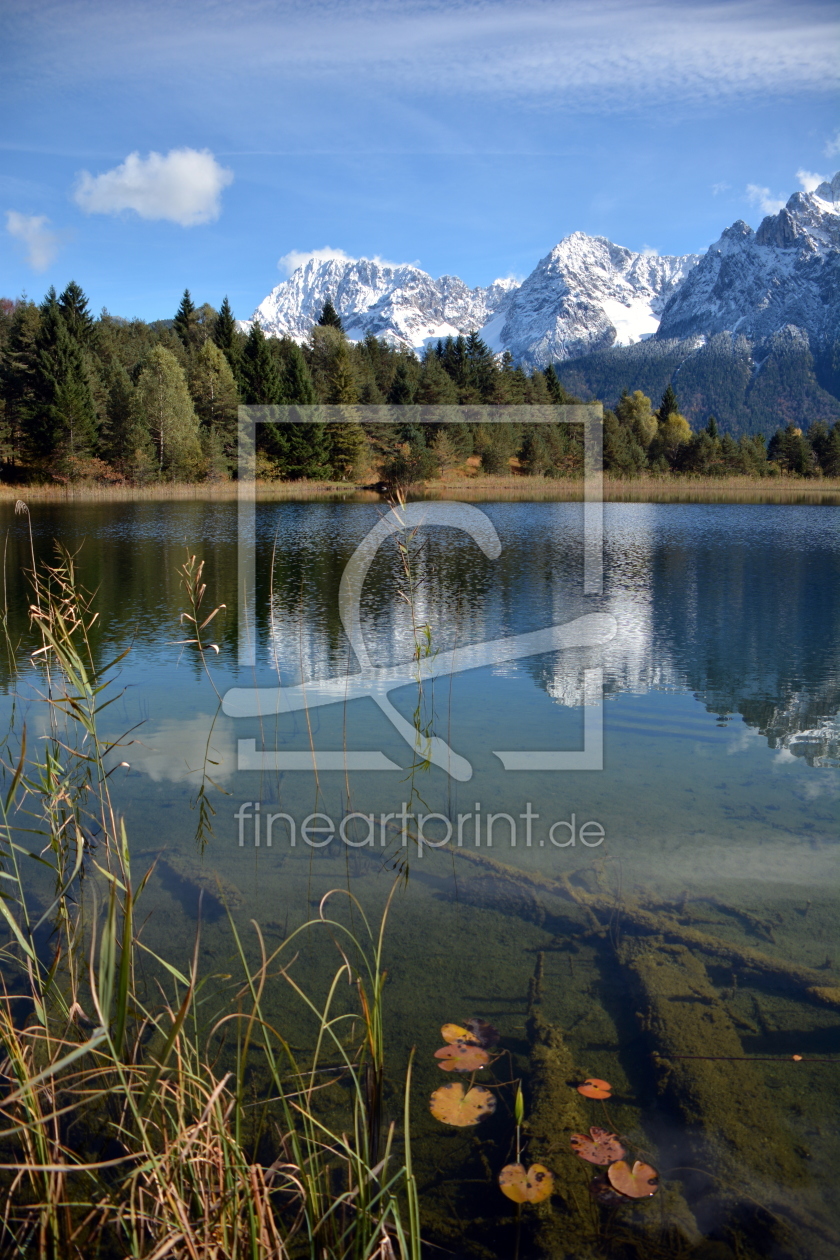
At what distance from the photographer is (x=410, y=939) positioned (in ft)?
12.3

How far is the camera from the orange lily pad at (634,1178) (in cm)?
239

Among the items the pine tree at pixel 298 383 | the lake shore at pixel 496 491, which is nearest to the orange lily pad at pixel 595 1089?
the lake shore at pixel 496 491

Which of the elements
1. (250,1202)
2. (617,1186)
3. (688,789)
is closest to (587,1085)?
(617,1186)

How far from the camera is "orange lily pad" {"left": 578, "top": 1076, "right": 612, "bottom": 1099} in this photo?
2.76 metres

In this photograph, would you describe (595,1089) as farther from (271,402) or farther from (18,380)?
(271,402)

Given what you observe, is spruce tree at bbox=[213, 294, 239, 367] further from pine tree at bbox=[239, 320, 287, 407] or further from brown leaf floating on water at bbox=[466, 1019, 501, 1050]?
brown leaf floating on water at bbox=[466, 1019, 501, 1050]

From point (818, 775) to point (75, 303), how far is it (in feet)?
196

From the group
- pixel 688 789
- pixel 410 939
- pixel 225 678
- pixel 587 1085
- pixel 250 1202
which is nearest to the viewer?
pixel 250 1202

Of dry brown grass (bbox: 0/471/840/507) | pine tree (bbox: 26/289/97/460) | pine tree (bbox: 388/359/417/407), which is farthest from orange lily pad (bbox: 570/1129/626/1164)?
pine tree (bbox: 388/359/417/407)

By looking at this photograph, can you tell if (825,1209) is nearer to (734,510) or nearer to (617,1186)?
(617,1186)

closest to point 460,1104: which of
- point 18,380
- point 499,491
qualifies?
point 499,491

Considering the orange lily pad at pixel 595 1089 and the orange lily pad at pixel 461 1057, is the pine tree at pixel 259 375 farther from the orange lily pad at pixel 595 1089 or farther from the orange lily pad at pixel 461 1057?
the orange lily pad at pixel 595 1089

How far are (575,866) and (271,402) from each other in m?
52.0

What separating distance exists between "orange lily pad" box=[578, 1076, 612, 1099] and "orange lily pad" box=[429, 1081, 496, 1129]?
314 millimetres
